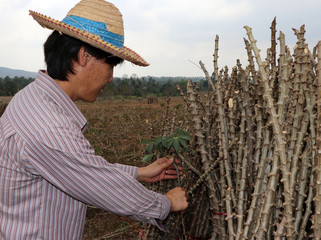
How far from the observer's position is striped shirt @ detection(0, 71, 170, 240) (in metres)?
1.35

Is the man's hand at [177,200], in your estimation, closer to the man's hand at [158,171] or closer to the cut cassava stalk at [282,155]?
the man's hand at [158,171]

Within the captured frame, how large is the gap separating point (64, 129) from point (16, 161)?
28 centimetres

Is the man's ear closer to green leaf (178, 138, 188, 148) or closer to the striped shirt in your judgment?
the striped shirt

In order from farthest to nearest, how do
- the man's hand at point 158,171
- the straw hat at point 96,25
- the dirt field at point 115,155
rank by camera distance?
the dirt field at point 115,155 → the man's hand at point 158,171 → the straw hat at point 96,25

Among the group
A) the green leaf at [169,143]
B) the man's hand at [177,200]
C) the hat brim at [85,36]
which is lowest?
the man's hand at [177,200]

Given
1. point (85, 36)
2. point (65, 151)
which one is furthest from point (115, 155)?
point (65, 151)

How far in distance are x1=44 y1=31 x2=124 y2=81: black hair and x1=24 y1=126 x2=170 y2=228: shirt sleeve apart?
37cm

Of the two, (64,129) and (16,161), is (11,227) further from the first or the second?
(64,129)

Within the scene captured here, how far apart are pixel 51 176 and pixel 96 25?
2.56ft

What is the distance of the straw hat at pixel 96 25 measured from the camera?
5.13 ft

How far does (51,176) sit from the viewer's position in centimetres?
139

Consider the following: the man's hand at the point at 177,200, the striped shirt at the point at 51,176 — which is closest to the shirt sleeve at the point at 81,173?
the striped shirt at the point at 51,176

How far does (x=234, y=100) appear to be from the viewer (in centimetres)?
170

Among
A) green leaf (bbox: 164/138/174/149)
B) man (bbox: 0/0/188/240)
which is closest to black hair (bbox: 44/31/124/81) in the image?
man (bbox: 0/0/188/240)
